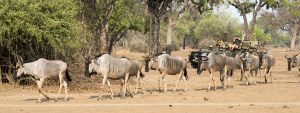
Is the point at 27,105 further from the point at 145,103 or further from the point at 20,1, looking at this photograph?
the point at 20,1

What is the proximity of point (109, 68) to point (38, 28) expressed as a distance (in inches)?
180

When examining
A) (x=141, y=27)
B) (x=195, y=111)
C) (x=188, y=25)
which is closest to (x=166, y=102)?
(x=195, y=111)

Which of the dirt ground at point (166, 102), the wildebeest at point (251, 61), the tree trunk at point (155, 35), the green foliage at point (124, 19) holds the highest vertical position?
the green foliage at point (124, 19)

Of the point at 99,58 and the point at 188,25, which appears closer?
the point at 99,58

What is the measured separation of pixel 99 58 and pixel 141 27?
137 ft

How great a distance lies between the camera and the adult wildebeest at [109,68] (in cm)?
2012

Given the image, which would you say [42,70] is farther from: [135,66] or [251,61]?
[251,61]

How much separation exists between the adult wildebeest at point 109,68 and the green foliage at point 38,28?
12.9ft

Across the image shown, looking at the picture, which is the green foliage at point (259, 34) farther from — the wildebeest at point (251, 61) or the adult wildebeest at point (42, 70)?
the adult wildebeest at point (42, 70)

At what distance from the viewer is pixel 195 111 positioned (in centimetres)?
1664

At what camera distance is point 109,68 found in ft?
66.7

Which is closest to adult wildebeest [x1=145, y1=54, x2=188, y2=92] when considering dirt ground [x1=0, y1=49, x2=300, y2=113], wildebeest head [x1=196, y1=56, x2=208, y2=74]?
dirt ground [x1=0, y1=49, x2=300, y2=113]

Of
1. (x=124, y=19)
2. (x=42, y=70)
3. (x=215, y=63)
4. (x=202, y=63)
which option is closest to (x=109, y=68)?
(x=42, y=70)

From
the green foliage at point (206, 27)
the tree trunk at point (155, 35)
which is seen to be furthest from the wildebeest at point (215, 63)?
the green foliage at point (206, 27)
